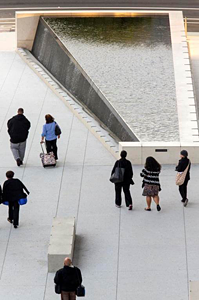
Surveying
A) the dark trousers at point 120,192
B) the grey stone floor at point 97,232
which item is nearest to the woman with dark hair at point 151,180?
the dark trousers at point 120,192

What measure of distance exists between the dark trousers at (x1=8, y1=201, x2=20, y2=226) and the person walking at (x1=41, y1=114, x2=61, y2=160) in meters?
2.71

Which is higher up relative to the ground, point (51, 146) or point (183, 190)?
point (51, 146)

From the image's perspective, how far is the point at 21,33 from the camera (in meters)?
26.1

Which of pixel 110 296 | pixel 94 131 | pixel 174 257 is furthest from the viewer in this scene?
pixel 94 131

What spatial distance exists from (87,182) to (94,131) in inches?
106

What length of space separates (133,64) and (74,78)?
1.79 m

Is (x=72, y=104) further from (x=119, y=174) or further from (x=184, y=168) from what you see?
(x=184, y=168)

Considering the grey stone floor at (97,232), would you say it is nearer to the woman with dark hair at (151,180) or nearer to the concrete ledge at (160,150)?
the concrete ledge at (160,150)

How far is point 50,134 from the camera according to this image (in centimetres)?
1716

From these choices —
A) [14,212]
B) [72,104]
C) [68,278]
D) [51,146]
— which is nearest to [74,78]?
[72,104]

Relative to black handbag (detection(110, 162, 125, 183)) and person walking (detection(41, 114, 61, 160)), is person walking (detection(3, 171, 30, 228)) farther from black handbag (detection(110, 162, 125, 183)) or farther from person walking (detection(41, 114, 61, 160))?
person walking (detection(41, 114, 61, 160))

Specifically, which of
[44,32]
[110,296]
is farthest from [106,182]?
[44,32]

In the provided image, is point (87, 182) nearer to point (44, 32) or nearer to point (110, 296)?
point (110, 296)

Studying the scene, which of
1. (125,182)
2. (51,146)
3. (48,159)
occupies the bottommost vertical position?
(125,182)
